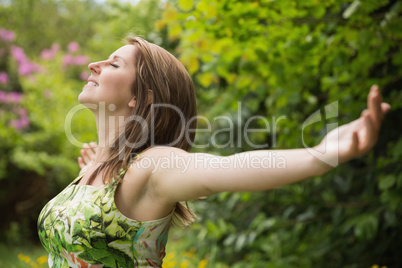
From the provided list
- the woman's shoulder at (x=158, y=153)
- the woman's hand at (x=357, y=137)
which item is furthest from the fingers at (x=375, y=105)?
the woman's shoulder at (x=158, y=153)

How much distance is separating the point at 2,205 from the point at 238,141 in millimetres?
4384

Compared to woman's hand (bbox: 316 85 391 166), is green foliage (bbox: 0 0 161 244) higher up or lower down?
lower down

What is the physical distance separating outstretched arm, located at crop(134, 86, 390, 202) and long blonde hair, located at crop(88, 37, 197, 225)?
10 centimetres

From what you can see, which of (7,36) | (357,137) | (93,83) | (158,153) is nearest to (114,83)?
(93,83)

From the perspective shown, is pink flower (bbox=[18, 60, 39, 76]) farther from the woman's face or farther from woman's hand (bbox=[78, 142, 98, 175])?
the woman's face

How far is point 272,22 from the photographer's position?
8.38ft

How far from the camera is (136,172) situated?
4.31 ft

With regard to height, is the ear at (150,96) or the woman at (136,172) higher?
the ear at (150,96)

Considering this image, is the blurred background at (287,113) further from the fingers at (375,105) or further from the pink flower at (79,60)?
the pink flower at (79,60)

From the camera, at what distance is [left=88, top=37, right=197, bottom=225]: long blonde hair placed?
1416 millimetres

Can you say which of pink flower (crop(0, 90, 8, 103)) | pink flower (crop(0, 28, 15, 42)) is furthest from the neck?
pink flower (crop(0, 28, 15, 42))

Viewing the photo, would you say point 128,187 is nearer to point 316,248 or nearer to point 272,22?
point 272,22

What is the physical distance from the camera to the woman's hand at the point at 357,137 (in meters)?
0.92

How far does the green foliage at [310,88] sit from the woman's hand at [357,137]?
1.35 m
